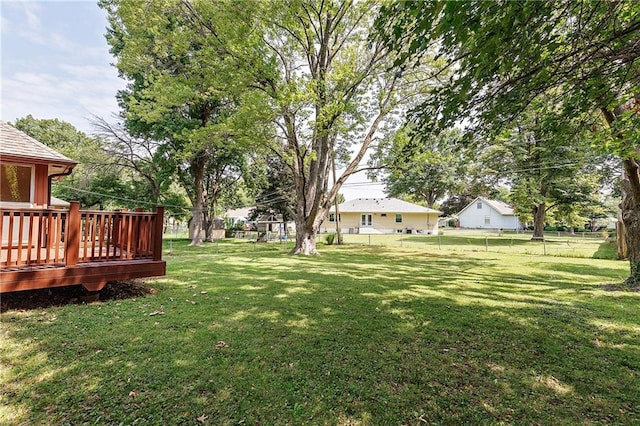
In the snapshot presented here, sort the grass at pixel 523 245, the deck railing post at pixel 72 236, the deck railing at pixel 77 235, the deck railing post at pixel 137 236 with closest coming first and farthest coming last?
the deck railing at pixel 77 235
the deck railing post at pixel 72 236
the deck railing post at pixel 137 236
the grass at pixel 523 245

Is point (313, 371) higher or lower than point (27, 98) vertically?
lower

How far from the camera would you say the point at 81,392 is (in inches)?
95.7

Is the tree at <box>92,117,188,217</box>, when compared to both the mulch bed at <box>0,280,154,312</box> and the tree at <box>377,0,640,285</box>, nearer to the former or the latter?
the mulch bed at <box>0,280,154,312</box>

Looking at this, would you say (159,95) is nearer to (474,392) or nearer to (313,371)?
(313,371)

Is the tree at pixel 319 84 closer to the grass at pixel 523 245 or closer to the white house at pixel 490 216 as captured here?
the grass at pixel 523 245

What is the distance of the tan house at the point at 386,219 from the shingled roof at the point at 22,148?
89.9 feet

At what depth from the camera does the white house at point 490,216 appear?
41.8 meters

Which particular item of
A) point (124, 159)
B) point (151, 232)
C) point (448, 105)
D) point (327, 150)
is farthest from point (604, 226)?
point (124, 159)

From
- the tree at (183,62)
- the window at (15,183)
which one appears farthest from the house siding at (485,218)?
the window at (15,183)

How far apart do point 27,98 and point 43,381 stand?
12.7 meters

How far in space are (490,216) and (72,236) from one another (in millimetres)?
49035

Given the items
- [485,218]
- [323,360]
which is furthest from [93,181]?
[485,218]

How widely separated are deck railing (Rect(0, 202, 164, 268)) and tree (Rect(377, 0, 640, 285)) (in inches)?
204

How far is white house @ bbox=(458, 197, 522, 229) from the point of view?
41.8m
